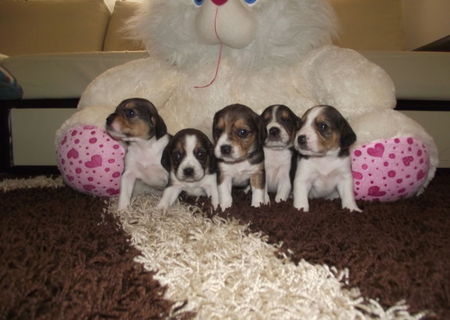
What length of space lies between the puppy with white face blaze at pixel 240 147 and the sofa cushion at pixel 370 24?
257 cm

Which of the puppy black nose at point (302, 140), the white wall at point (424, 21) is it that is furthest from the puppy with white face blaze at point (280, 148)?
the white wall at point (424, 21)

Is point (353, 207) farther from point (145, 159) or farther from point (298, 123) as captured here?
point (145, 159)

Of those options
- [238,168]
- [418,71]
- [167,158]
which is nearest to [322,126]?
[238,168]

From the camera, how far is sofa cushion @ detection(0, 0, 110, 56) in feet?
14.4

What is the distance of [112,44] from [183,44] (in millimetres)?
2383

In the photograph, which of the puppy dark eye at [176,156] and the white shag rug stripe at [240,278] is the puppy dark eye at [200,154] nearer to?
the puppy dark eye at [176,156]

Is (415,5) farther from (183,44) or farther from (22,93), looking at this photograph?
(22,93)

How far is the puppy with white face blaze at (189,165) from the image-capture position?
204 cm

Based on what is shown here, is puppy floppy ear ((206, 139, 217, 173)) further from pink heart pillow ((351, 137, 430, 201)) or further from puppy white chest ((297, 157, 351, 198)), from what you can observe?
pink heart pillow ((351, 137, 430, 201))

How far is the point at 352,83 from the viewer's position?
2170 mm

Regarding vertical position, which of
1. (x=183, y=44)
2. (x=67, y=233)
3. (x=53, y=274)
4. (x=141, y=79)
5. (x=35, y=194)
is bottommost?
(x=35, y=194)

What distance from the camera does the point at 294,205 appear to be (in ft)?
6.51

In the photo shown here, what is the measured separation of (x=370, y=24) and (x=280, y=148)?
9.19 feet

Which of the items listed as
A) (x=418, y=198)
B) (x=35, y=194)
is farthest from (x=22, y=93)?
(x=418, y=198)
